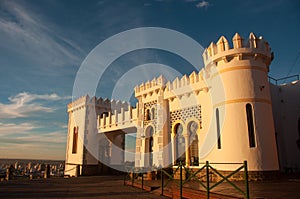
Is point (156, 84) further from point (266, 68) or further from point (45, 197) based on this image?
point (45, 197)

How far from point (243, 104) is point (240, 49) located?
2.69 m

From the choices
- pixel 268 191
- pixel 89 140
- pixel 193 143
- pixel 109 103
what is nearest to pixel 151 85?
pixel 193 143

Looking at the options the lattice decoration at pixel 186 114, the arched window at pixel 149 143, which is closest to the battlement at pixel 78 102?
the arched window at pixel 149 143

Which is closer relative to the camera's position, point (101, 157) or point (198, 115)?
point (198, 115)

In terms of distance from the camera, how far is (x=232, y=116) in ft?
35.4

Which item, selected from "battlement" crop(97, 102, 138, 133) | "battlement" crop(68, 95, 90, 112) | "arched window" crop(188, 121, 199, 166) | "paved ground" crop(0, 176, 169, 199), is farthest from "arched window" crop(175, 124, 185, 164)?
"battlement" crop(68, 95, 90, 112)

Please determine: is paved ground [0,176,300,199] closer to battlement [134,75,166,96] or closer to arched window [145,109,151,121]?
arched window [145,109,151,121]

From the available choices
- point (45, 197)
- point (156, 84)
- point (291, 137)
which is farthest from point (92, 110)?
point (291, 137)

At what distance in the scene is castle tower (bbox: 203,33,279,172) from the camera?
407 inches

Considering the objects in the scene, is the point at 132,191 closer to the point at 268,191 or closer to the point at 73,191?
the point at 73,191

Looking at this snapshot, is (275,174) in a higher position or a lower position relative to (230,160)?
lower

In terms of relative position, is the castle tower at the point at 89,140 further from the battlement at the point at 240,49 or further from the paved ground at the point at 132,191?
the battlement at the point at 240,49

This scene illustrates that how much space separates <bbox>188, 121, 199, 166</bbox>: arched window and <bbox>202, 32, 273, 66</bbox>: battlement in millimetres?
4056

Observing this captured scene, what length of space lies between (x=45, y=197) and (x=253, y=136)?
8.78 m
